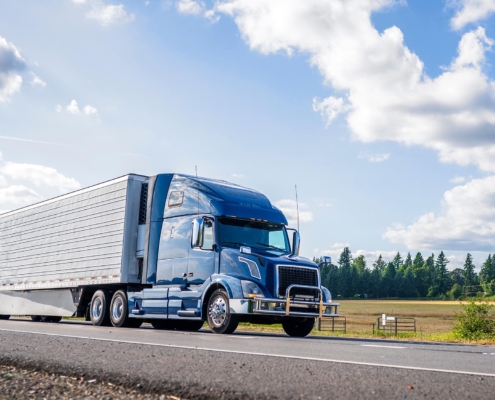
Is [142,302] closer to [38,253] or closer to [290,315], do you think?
[290,315]

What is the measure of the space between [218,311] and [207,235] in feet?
5.71

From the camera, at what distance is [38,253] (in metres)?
21.4

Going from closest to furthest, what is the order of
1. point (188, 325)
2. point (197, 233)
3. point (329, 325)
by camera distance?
point (197, 233) < point (188, 325) < point (329, 325)

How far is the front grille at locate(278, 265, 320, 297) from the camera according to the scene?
43.2 ft

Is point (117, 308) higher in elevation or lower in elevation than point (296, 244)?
lower

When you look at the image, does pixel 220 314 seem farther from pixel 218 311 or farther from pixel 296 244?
pixel 296 244

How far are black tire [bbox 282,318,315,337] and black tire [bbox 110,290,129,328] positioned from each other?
14.4 ft

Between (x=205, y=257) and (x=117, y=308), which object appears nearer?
(x=205, y=257)

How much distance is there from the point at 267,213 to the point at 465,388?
10.4 meters

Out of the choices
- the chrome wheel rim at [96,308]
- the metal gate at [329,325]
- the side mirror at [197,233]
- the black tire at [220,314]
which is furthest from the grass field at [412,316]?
the side mirror at [197,233]

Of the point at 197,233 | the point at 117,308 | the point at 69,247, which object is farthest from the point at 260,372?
the point at 69,247

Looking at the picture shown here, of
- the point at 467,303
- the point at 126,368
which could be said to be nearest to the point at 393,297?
the point at 467,303

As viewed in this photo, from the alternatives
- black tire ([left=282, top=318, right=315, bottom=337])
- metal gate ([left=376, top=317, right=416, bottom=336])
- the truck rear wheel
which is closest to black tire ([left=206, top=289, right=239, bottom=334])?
black tire ([left=282, top=318, right=315, bottom=337])

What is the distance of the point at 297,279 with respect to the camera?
13461 mm
